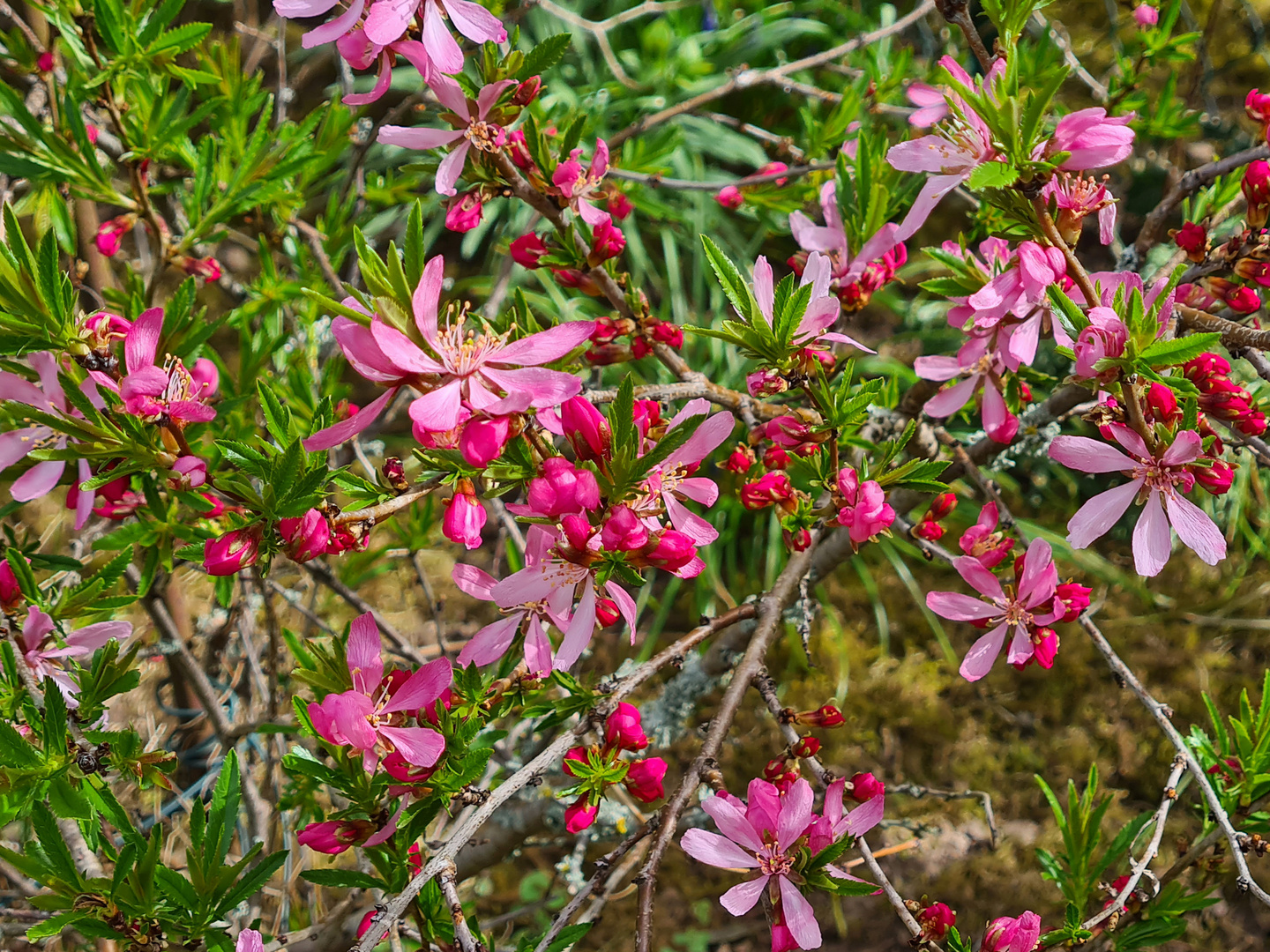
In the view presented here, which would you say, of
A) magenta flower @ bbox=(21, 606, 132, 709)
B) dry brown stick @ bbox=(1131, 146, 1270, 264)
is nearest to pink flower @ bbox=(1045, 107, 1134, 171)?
dry brown stick @ bbox=(1131, 146, 1270, 264)

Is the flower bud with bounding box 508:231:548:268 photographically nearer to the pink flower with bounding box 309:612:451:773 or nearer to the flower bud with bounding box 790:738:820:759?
the pink flower with bounding box 309:612:451:773

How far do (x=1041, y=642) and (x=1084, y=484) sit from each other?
5.02ft

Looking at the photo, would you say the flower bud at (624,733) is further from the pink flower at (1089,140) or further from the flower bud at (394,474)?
the pink flower at (1089,140)

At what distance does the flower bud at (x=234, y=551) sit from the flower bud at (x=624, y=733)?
1.10 ft

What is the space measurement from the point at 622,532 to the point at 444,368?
0.17m

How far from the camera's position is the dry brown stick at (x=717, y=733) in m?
0.65

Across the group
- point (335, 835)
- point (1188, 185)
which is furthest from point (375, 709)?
point (1188, 185)

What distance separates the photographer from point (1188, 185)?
0.90m

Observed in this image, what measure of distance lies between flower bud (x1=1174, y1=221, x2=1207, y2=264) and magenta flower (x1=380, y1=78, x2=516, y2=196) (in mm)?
649

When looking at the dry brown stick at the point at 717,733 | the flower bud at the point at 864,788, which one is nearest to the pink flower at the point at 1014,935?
the flower bud at the point at 864,788

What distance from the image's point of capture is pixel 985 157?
72cm

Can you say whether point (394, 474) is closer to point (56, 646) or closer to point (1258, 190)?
point (56, 646)

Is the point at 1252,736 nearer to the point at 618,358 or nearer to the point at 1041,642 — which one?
the point at 1041,642

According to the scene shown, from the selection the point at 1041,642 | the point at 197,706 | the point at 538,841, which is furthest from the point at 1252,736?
the point at 197,706
